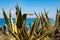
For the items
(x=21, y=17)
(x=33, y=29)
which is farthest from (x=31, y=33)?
(x=21, y=17)

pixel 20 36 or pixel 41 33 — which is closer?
pixel 20 36

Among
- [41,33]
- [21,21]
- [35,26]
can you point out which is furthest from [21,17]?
[41,33]

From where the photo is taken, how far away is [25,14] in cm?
594

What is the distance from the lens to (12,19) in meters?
6.21

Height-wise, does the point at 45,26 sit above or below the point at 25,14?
below

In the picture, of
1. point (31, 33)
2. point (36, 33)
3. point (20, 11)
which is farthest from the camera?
point (36, 33)

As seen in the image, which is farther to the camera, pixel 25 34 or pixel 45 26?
pixel 45 26

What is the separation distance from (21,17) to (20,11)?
18 centimetres

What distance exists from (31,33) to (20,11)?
0.79 metres

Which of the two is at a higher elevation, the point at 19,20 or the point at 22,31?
the point at 19,20

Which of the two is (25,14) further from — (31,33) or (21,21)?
(31,33)

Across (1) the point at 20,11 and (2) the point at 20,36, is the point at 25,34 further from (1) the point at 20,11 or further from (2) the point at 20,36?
(1) the point at 20,11

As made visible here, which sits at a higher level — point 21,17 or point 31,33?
point 21,17

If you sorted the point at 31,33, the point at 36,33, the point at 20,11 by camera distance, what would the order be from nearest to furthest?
the point at 20,11 < the point at 31,33 < the point at 36,33
